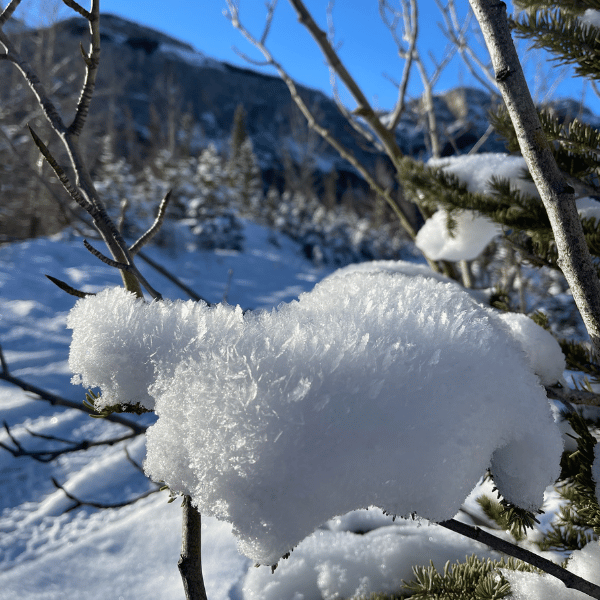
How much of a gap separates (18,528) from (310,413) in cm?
218

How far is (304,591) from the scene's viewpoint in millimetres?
1040

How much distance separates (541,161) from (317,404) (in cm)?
45

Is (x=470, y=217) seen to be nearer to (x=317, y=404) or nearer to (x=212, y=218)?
(x=317, y=404)

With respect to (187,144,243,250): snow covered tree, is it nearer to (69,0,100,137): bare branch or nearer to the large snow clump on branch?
(69,0,100,137): bare branch

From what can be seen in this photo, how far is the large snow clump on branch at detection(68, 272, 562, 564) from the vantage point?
14.5 inches

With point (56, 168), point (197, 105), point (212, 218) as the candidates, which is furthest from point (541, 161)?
point (197, 105)

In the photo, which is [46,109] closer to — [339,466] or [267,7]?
[339,466]

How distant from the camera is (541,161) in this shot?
0.54m

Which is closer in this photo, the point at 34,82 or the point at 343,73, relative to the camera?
the point at 34,82

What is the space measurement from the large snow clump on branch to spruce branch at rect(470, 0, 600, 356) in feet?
0.50

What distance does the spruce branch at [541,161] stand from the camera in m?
0.52

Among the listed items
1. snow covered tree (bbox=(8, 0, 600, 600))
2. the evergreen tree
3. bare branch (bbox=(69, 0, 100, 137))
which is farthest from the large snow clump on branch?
bare branch (bbox=(69, 0, 100, 137))

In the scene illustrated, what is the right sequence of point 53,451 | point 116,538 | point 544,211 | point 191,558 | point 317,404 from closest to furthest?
A: point 317,404 < point 191,558 < point 544,211 < point 53,451 < point 116,538

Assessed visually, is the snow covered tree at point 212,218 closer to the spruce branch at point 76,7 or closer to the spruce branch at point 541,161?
the spruce branch at point 76,7
